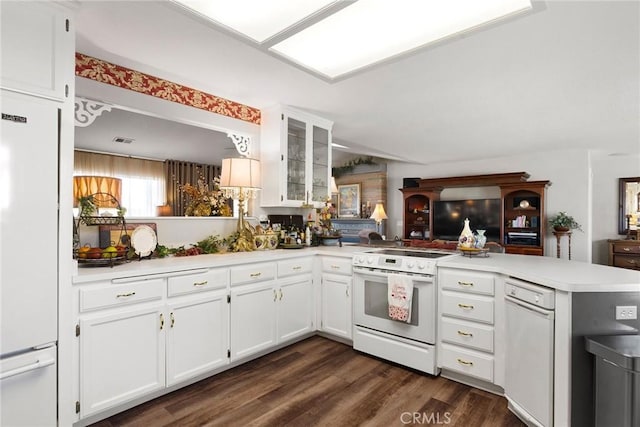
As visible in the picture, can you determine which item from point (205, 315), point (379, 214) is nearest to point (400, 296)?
A: point (205, 315)

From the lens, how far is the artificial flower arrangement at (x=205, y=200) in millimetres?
3021

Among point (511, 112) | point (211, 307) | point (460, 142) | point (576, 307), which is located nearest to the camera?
point (576, 307)

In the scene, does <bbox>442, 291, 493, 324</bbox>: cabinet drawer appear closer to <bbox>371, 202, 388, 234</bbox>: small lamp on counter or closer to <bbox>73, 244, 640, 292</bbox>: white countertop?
<bbox>73, 244, 640, 292</bbox>: white countertop

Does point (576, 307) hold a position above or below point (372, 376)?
above

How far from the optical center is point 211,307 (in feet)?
7.84

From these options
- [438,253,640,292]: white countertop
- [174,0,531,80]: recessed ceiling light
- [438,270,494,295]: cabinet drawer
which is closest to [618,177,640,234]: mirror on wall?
[438,253,640,292]: white countertop

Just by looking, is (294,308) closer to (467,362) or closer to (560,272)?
(467,362)

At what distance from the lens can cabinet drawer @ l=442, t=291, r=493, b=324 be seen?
2299 mm

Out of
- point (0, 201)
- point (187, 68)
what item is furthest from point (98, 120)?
point (0, 201)

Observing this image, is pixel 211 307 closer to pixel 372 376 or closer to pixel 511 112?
pixel 372 376

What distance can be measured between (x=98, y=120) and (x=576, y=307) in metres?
3.34

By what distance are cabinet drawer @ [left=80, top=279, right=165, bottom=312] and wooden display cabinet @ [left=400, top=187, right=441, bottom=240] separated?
6203 millimetres

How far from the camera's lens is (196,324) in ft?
7.57

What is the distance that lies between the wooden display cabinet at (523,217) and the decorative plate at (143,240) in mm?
5876
